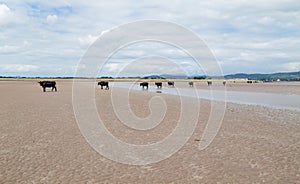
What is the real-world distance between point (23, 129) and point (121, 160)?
5.63m

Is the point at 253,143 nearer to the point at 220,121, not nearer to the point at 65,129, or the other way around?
the point at 220,121

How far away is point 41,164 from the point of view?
7.68 m

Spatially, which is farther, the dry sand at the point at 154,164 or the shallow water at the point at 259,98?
the shallow water at the point at 259,98

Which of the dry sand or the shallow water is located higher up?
the dry sand

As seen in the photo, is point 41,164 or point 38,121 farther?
point 38,121

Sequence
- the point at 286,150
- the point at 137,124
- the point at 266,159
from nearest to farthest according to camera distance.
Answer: the point at 266,159 → the point at 286,150 → the point at 137,124

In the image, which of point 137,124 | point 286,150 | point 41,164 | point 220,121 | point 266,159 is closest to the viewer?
point 41,164

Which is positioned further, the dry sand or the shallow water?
the shallow water

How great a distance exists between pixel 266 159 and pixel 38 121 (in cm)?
1005

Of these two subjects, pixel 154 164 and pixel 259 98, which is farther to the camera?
pixel 259 98

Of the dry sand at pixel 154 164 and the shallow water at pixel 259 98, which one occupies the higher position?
the dry sand at pixel 154 164

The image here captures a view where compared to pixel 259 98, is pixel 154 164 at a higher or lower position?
higher

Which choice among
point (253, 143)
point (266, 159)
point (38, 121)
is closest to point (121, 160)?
point (266, 159)

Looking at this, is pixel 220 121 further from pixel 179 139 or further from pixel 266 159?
pixel 266 159
